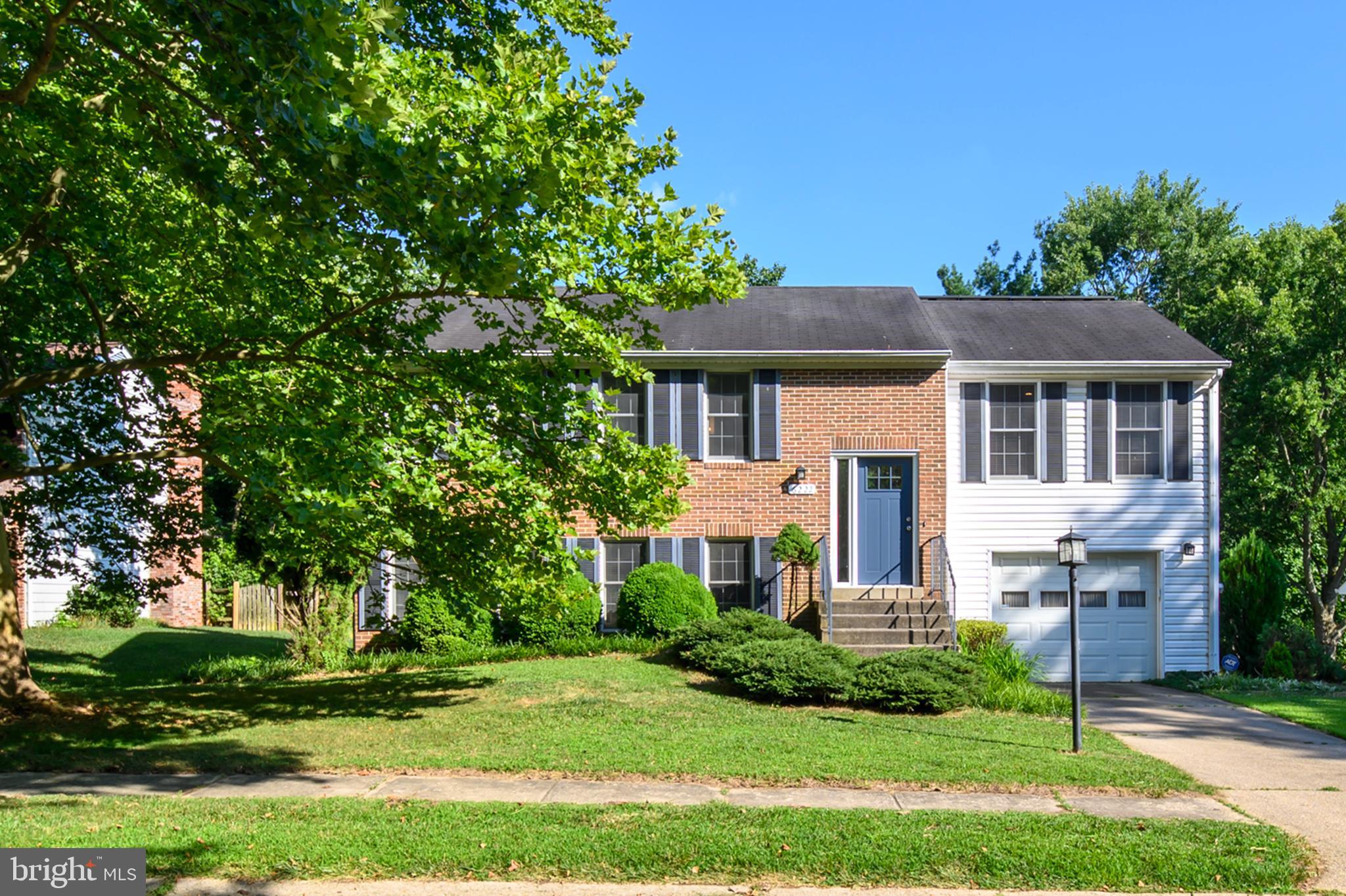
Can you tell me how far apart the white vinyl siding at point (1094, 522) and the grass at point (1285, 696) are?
105cm

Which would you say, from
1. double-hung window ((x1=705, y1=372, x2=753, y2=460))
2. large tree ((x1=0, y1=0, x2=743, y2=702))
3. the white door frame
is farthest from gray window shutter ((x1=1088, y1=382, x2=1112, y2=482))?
large tree ((x1=0, y1=0, x2=743, y2=702))

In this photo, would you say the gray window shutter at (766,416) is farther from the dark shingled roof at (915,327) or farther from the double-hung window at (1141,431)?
the double-hung window at (1141,431)

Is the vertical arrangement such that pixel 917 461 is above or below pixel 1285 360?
below

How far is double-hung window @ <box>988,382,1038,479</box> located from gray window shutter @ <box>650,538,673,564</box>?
5638 millimetres

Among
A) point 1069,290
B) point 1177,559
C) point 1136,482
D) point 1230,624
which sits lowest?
point 1230,624

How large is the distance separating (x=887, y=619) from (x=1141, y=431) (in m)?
5.81

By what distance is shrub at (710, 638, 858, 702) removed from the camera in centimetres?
1174

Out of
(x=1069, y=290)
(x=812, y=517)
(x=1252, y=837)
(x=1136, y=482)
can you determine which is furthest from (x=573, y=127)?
(x=1069, y=290)

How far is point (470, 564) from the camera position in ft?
34.0

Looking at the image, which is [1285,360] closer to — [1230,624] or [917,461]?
[1230,624]

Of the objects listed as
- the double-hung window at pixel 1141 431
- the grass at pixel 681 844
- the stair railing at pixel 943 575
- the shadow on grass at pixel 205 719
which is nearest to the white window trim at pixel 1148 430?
the double-hung window at pixel 1141 431

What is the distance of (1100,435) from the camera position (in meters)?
17.2

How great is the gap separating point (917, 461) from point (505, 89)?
1034 cm

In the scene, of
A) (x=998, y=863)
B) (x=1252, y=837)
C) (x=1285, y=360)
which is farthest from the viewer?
(x=1285, y=360)
